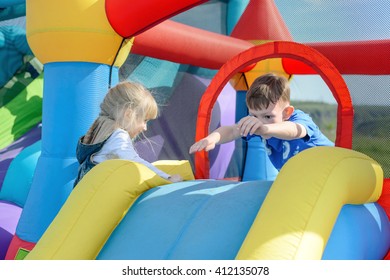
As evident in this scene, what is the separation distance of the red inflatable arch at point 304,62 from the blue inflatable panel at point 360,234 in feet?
2.04

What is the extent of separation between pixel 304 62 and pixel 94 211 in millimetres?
1294

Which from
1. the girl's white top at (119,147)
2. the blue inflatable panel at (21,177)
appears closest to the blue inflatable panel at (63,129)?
the girl's white top at (119,147)

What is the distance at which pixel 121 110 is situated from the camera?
193 cm

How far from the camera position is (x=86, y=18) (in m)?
2.14

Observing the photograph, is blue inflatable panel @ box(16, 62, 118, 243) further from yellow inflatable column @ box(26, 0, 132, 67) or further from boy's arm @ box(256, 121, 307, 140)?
boy's arm @ box(256, 121, 307, 140)

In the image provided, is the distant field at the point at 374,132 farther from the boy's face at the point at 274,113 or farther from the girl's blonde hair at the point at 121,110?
the girl's blonde hair at the point at 121,110

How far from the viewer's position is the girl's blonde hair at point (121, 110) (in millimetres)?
1922

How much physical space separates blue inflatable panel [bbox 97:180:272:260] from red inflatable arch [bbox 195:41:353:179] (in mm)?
752

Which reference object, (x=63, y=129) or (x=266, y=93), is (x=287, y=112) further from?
(x=63, y=129)

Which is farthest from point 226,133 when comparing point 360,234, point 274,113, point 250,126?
point 360,234

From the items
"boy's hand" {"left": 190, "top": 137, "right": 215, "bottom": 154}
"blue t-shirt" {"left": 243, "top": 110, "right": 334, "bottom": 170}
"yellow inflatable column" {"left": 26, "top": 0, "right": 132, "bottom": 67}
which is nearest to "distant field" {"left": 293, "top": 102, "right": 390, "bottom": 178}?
"blue t-shirt" {"left": 243, "top": 110, "right": 334, "bottom": 170}
